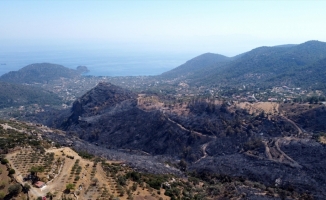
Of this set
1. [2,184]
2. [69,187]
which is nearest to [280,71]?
[69,187]

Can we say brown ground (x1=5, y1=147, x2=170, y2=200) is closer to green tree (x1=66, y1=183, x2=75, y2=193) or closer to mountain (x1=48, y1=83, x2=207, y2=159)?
green tree (x1=66, y1=183, x2=75, y2=193)

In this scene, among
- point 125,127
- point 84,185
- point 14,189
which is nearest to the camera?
point 14,189

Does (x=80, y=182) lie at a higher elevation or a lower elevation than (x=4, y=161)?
lower

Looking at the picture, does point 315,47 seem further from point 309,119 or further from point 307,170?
point 307,170

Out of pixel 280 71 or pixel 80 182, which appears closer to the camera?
pixel 80 182

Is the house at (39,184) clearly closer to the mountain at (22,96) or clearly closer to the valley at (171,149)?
the valley at (171,149)

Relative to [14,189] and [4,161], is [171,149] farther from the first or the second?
[14,189]

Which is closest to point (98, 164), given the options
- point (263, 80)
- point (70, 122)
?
point (70, 122)

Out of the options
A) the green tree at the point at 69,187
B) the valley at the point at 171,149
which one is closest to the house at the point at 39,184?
the valley at the point at 171,149
